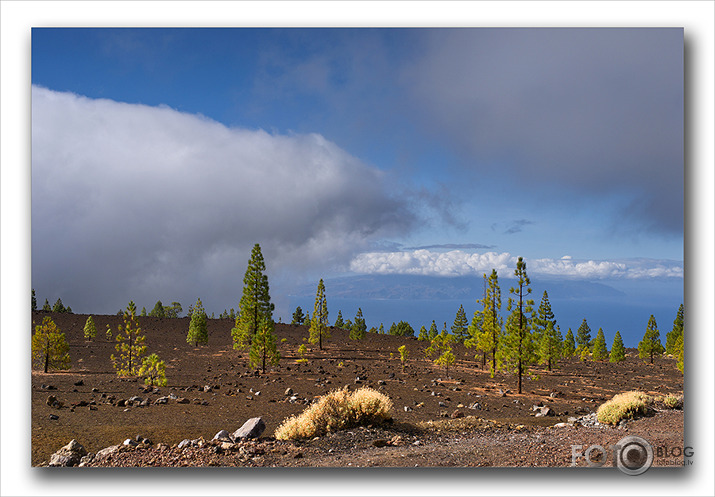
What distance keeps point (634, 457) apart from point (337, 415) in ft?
18.8

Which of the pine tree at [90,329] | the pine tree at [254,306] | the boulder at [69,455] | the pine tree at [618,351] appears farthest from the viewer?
the pine tree at [90,329]

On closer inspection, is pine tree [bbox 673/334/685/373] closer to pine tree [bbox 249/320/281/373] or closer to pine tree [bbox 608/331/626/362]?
pine tree [bbox 249/320/281/373]

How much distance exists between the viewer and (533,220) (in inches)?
380

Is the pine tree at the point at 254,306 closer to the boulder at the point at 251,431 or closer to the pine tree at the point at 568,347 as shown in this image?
the boulder at the point at 251,431

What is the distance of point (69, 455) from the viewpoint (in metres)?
8.24

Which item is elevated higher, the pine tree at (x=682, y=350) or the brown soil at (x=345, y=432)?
the pine tree at (x=682, y=350)

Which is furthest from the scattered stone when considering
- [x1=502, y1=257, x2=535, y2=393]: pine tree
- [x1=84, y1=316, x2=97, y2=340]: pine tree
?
[x1=84, y1=316, x2=97, y2=340]: pine tree

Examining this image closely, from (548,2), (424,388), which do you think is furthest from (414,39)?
(424,388)

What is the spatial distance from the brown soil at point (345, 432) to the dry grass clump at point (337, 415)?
1.03 feet

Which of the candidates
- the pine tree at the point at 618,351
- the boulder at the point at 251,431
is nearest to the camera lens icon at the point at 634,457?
the boulder at the point at 251,431

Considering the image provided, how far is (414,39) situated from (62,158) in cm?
738

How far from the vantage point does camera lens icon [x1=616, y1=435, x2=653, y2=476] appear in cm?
834

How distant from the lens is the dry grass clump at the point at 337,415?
929 centimetres
